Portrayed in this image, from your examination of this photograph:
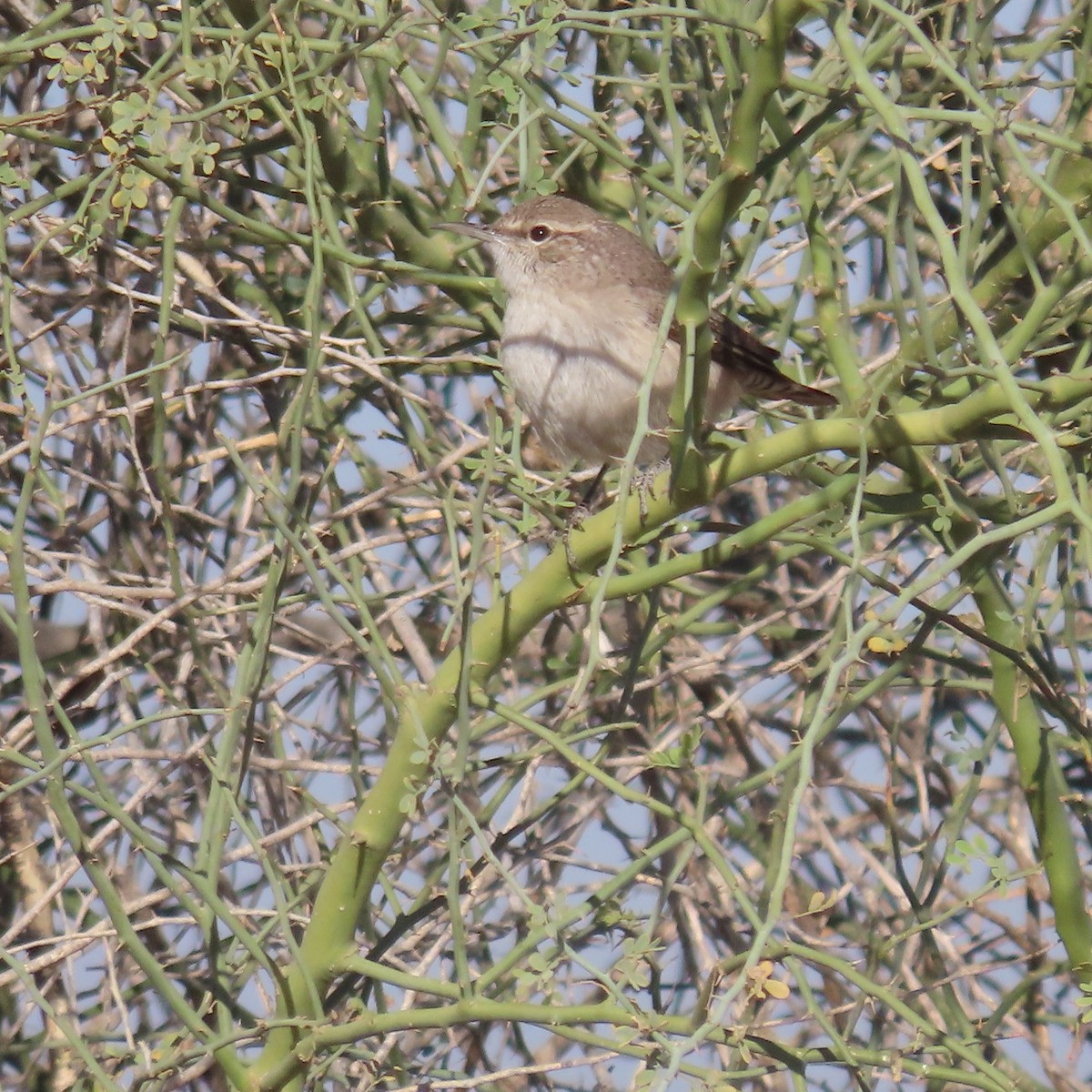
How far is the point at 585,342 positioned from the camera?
4039mm

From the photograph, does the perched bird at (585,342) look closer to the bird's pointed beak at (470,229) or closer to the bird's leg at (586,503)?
the bird's pointed beak at (470,229)

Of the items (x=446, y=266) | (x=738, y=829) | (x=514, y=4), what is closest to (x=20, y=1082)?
(x=738, y=829)

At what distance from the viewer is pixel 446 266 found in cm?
389

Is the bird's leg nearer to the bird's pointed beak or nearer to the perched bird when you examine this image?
the perched bird

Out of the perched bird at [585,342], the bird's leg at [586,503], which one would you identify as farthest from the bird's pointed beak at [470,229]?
the bird's leg at [586,503]

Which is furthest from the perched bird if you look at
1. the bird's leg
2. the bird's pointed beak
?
the bird's leg

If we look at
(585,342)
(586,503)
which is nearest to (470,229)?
(585,342)

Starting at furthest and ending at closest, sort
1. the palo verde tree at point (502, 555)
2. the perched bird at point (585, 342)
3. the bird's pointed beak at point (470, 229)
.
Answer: the perched bird at point (585, 342) < the bird's pointed beak at point (470, 229) < the palo verde tree at point (502, 555)

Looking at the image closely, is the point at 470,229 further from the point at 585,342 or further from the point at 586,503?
the point at 586,503

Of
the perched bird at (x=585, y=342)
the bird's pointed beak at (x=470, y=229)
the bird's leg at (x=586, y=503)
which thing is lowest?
the bird's leg at (x=586, y=503)

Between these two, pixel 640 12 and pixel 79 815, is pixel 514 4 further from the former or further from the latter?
pixel 79 815

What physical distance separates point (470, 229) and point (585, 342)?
1.57 feet

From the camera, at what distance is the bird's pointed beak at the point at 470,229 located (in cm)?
369

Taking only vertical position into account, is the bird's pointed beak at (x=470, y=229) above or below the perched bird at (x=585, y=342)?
above
